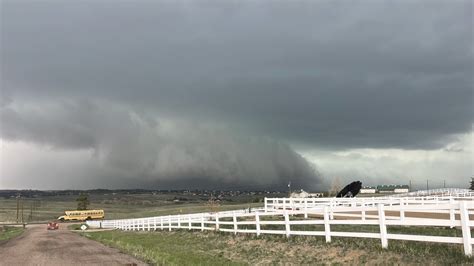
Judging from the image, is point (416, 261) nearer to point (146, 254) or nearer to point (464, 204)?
point (464, 204)

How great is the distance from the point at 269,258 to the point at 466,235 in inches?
272

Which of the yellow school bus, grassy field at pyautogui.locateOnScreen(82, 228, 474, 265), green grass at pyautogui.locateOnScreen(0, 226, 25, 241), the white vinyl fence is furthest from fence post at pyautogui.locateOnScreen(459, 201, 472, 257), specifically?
the yellow school bus

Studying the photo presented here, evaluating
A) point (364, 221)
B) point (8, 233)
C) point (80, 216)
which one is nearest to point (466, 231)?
point (364, 221)

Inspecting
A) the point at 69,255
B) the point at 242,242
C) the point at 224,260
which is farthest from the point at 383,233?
the point at 69,255

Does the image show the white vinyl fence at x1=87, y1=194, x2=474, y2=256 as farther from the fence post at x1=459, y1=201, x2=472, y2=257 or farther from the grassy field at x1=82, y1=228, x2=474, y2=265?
the grassy field at x1=82, y1=228, x2=474, y2=265

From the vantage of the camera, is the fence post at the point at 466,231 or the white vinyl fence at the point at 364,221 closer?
the fence post at the point at 466,231

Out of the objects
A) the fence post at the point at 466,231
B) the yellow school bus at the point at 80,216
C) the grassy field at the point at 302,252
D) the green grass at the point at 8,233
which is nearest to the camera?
the fence post at the point at 466,231

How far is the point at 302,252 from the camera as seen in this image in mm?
16234

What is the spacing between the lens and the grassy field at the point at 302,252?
12.3 m

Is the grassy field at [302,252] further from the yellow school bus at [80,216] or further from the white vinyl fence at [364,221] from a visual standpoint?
the yellow school bus at [80,216]

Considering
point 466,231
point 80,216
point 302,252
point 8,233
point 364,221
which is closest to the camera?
point 466,231

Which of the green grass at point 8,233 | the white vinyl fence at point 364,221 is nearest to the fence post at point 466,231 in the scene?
the white vinyl fence at point 364,221

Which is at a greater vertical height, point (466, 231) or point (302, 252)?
point (466, 231)

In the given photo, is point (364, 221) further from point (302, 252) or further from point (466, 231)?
point (466, 231)
